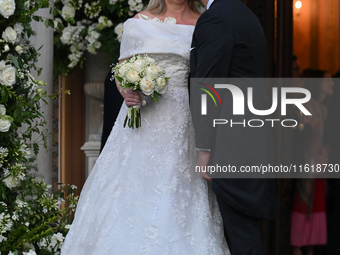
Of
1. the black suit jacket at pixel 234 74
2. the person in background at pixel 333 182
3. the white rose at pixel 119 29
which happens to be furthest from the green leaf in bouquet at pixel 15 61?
the person in background at pixel 333 182

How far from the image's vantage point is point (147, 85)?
2.39 metres

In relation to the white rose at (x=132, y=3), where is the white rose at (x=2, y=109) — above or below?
below

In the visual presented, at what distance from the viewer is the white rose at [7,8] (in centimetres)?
275

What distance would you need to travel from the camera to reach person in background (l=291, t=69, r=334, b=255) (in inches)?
141

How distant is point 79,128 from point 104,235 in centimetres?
261

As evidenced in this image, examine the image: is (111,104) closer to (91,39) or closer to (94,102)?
(91,39)

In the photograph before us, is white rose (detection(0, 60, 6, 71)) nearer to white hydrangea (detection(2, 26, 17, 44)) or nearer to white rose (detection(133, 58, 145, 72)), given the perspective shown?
white hydrangea (detection(2, 26, 17, 44))

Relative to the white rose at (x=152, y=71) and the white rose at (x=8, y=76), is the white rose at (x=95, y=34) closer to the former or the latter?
the white rose at (x=8, y=76)

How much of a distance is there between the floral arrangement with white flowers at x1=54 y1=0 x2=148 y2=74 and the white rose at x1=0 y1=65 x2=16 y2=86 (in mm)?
1270

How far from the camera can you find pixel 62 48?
4309 mm

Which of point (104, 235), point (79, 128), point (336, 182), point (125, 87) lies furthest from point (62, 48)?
point (336, 182)

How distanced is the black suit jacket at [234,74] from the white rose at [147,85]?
234mm

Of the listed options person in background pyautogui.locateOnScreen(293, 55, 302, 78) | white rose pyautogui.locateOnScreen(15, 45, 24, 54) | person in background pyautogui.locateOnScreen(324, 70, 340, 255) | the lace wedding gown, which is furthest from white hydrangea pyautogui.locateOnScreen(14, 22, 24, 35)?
person in background pyautogui.locateOnScreen(324, 70, 340, 255)

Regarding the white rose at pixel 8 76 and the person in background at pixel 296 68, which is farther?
the person in background at pixel 296 68
